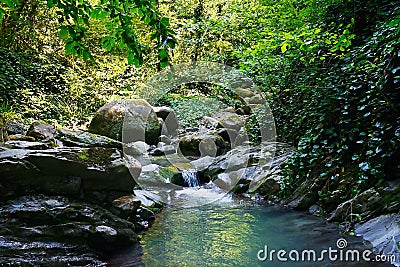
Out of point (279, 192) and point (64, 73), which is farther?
point (64, 73)

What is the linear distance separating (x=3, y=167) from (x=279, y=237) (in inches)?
140

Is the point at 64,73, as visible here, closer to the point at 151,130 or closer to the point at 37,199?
the point at 151,130

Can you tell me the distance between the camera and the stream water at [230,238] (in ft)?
12.0

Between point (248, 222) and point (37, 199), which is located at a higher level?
point (37, 199)

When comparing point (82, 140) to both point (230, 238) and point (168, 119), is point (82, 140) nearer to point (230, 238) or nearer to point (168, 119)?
point (230, 238)

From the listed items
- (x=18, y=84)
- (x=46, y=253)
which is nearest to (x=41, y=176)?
(x=46, y=253)

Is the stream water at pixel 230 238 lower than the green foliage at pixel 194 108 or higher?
lower

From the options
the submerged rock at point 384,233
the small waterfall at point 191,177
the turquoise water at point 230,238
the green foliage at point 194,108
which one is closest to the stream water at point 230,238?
the turquoise water at point 230,238

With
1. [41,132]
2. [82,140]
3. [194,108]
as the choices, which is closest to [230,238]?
[82,140]

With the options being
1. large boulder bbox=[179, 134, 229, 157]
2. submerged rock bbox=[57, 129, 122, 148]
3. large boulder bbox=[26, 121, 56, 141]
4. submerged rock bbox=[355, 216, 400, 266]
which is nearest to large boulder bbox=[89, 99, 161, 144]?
large boulder bbox=[179, 134, 229, 157]

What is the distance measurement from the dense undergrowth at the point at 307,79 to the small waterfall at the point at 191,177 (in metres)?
2.35

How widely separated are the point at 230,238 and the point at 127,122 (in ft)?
25.4

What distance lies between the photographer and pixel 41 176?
A: 4184 mm

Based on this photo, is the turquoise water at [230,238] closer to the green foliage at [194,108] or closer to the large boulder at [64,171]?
the large boulder at [64,171]
